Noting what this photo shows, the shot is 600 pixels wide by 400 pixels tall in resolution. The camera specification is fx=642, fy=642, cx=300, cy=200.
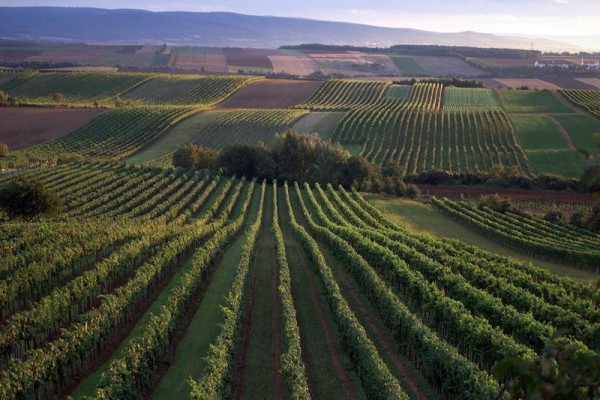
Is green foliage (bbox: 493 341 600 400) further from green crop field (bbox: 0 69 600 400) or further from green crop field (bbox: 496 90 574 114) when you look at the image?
green crop field (bbox: 496 90 574 114)

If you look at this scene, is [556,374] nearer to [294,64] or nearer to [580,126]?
[580,126]

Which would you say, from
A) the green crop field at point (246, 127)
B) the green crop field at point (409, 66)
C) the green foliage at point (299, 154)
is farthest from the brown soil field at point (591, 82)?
the green foliage at point (299, 154)

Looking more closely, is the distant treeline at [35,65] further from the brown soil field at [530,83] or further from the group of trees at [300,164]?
the brown soil field at [530,83]

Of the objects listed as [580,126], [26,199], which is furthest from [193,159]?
[580,126]

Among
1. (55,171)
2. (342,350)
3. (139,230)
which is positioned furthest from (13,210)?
(342,350)

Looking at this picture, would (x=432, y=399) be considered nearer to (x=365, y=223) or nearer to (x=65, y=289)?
(x=65, y=289)

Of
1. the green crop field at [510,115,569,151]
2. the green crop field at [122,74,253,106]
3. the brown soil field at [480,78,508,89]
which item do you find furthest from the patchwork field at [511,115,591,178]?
the green crop field at [122,74,253,106]
